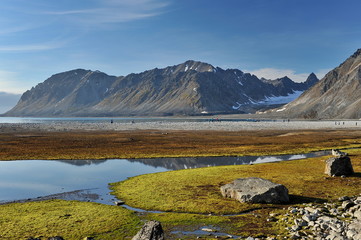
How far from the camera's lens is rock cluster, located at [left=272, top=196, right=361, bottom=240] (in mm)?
14981

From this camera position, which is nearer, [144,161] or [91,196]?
[91,196]

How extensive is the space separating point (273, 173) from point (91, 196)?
20.1 meters

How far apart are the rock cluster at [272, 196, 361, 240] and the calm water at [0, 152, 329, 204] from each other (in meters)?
14.1

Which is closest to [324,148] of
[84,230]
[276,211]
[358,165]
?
[358,165]

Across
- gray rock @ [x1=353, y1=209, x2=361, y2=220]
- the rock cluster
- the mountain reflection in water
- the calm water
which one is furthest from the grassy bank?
the mountain reflection in water

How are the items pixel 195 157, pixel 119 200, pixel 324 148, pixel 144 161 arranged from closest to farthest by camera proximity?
pixel 119 200, pixel 144 161, pixel 195 157, pixel 324 148

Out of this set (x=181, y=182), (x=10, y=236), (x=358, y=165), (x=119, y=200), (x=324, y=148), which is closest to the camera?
(x=10, y=236)

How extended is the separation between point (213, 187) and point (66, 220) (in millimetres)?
13690

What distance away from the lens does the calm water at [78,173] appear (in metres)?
28.2

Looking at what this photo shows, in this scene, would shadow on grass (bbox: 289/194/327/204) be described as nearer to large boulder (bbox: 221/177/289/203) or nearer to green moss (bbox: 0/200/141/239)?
large boulder (bbox: 221/177/289/203)

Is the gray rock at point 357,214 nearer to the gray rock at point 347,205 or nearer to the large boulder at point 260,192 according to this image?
the gray rock at point 347,205

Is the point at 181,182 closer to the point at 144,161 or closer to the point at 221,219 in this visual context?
the point at 221,219

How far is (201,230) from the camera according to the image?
1734 centimetres

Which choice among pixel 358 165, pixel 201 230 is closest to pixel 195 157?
pixel 358 165
